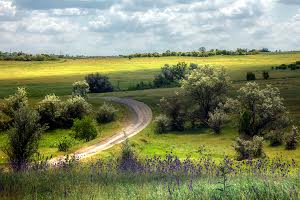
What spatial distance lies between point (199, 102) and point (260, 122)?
18.8 metres

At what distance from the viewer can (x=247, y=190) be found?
12.2 metres

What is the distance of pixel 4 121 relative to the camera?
71.4 m

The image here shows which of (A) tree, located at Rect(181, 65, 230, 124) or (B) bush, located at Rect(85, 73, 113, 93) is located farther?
(B) bush, located at Rect(85, 73, 113, 93)

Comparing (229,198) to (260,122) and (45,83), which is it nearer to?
(260,122)

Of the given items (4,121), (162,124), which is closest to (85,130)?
(162,124)

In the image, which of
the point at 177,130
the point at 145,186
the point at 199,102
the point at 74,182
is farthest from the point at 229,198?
the point at 199,102

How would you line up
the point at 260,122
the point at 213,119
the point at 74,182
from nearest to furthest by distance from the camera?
the point at 74,182
the point at 260,122
the point at 213,119

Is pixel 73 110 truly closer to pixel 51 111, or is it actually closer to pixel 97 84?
pixel 51 111

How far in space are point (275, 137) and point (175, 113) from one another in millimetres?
21974

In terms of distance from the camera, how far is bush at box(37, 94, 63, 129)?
7400cm

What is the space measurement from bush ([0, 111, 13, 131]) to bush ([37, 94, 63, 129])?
530 centimetres

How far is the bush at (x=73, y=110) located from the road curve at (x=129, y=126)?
804cm

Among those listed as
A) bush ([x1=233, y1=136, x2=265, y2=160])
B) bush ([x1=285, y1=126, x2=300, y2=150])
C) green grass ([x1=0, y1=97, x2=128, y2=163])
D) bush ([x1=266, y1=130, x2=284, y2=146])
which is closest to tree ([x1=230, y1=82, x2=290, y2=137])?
bush ([x1=266, y1=130, x2=284, y2=146])

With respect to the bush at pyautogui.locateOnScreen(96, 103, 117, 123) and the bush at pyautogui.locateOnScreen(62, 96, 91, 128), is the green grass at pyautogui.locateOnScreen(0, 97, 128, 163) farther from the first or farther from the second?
the bush at pyautogui.locateOnScreen(62, 96, 91, 128)
